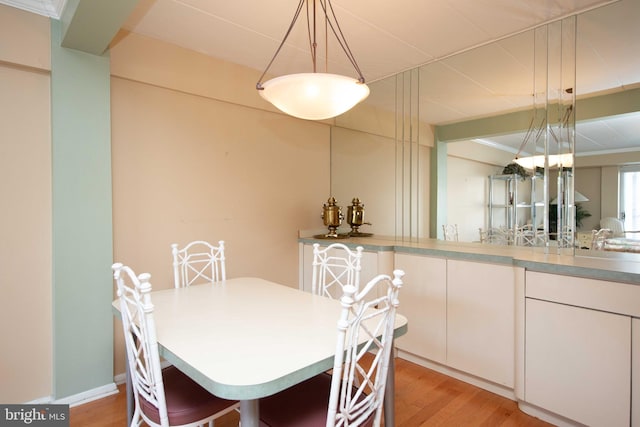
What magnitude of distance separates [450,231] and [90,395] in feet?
9.19

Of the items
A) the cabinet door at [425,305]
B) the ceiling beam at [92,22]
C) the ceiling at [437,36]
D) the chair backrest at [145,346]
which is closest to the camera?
the chair backrest at [145,346]

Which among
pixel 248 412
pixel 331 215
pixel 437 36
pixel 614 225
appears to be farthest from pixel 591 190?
pixel 248 412

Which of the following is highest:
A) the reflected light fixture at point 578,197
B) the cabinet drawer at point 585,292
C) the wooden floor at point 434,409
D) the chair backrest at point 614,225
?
the reflected light fixture at point 578,197

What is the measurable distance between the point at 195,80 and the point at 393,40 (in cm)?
149

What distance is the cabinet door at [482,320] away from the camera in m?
2.05

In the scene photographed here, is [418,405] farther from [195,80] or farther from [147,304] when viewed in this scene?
[195,80]

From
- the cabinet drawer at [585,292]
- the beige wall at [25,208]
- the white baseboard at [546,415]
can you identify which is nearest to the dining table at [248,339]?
the beige wall at [25,208]

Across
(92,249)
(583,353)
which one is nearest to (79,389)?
(92,249)

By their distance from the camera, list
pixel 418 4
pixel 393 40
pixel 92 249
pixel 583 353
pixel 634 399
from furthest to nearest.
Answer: pixel 393 40
pixel 92 249
pixel 418 4
pixel 583 353
pixel 634 399

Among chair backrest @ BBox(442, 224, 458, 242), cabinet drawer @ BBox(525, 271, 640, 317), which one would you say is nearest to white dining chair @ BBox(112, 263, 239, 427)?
cabinet drawer @ BBox(525, 271, 640, 317)

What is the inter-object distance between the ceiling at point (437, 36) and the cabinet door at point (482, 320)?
0.99 metres

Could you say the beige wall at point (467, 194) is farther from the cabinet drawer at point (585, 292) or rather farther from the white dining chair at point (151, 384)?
the white dining chair at point (151, 384)

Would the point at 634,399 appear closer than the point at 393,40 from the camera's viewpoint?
Yes

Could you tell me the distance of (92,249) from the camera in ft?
6.80
